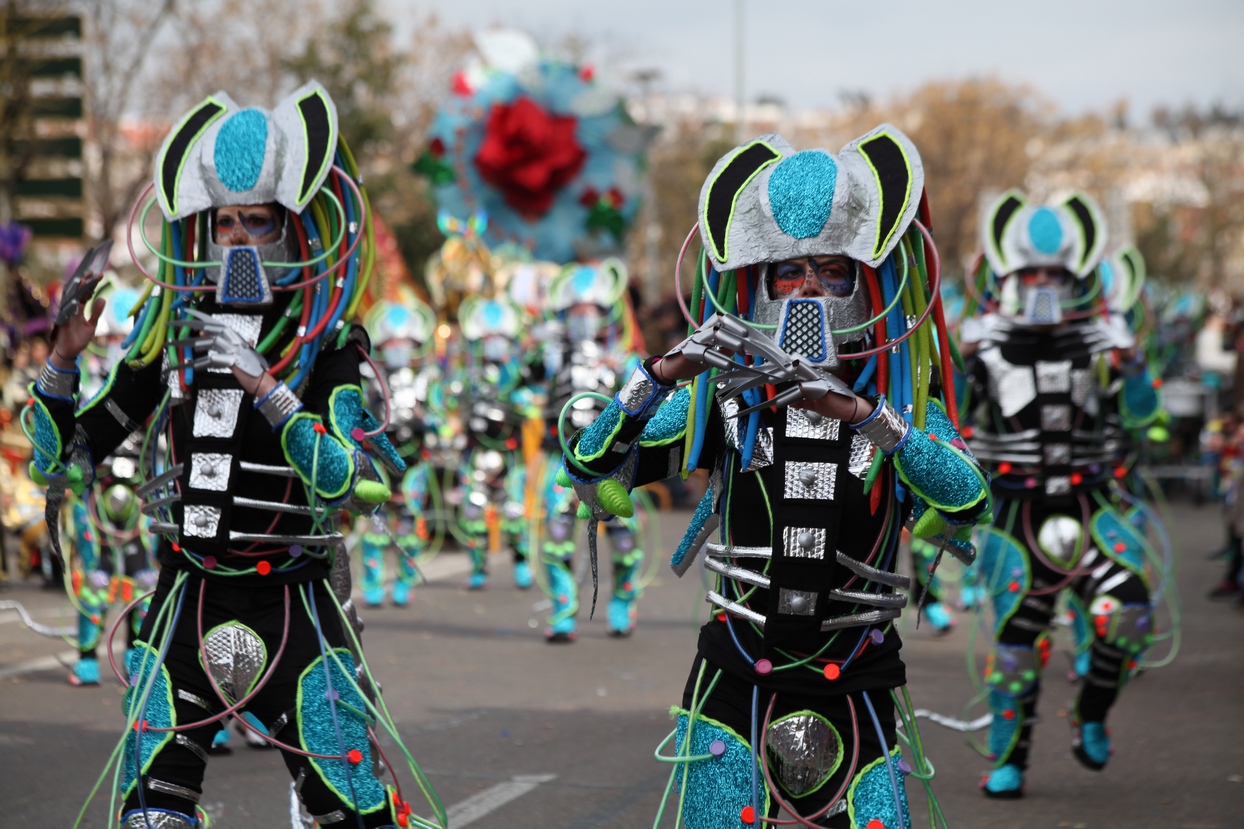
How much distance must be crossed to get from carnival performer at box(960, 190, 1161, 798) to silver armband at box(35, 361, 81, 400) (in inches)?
154

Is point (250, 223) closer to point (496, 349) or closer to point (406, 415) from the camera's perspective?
point (406, 415)

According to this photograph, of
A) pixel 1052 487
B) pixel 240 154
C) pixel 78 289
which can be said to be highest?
pixel 240 154

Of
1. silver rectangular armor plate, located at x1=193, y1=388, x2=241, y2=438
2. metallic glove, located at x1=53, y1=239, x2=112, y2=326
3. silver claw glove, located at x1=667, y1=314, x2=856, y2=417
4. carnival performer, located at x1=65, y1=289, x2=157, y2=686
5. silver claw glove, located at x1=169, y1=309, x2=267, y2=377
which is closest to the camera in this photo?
silver claw glove, located at x1=667, y1=314, x2=856, y2=417

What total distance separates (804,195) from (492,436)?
8.95 metres

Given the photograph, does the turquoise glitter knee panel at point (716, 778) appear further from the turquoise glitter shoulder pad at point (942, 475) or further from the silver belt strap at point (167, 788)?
the silver belt strap at point (167, 788)

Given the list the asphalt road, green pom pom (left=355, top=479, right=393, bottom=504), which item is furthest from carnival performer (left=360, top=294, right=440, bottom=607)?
green pom pom (left=355, top=479, right=393, bottom=504)

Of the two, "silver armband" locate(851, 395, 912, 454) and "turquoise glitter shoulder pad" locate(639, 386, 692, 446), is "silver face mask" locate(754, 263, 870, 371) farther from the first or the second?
"turquoise glitter shoulder pad" locate(639, 386, 692, 446)

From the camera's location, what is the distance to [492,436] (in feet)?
40.9

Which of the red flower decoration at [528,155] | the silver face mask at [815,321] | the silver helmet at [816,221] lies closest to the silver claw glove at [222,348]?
the silver helmet at [816,221]

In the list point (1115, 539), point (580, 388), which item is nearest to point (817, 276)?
point (1115, 539)

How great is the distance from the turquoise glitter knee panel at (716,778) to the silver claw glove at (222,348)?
1.42 m

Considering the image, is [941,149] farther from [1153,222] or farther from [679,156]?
[1153,222]

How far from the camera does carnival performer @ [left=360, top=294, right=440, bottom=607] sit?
11.9 m

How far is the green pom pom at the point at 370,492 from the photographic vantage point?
4156 millimetres
